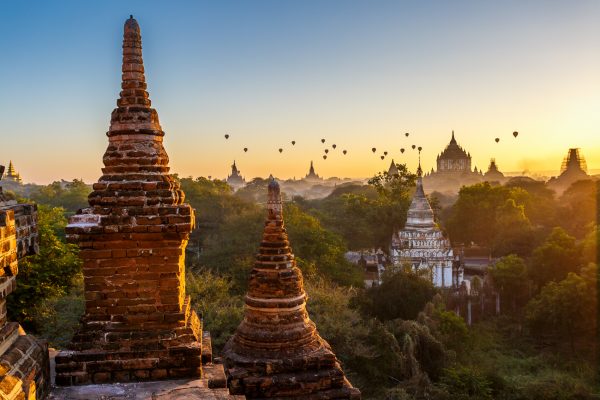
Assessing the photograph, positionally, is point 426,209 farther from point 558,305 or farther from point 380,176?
point 380,176

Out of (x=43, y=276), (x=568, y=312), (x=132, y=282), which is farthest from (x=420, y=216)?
(x=132, y=282)

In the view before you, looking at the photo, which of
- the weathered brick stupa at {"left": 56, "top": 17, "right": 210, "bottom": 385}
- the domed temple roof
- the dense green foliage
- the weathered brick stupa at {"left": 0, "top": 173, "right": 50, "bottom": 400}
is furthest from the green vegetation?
the domed temple roof

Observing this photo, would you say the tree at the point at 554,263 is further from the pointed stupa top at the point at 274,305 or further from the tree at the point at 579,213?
the pointed stupa top at the point at 274,305

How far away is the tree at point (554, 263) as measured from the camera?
29.0m

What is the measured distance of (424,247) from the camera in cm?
3219

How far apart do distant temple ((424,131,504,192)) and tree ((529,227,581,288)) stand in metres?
50.8

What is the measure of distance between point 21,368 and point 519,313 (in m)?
27.7

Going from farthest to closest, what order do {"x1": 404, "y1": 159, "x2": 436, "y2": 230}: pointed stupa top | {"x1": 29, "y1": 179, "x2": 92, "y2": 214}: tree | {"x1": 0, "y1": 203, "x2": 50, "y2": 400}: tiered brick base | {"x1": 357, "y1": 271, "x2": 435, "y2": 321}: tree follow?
Result: {"x1": 29, "y1": 179, "x2": 92, "y2": 214}: tree, {"x1": 404, "y1": 159, "x2": 436, "y2": 230}: pointed stupa top, {"x1": 357, "y1": 271, "x2": 435, "y2": 321}: tree, {"x1": 0, "y1": 203, "x2": 50, "y2": 400}: tiered brick base

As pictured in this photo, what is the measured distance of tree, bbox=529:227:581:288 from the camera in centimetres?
2897

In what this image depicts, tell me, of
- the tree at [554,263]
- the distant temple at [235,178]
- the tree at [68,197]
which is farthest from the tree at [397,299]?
the distant temple at [235,178]

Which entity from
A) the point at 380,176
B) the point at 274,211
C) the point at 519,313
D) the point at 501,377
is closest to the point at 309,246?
the point at 519,313

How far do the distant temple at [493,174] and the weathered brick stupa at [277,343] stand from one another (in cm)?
7977

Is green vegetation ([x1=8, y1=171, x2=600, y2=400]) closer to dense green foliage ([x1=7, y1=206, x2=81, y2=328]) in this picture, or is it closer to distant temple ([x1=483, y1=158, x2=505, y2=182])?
dense green foliage ([x1=7, y1=206, x2=81, y2=328])

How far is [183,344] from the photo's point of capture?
181 inches
